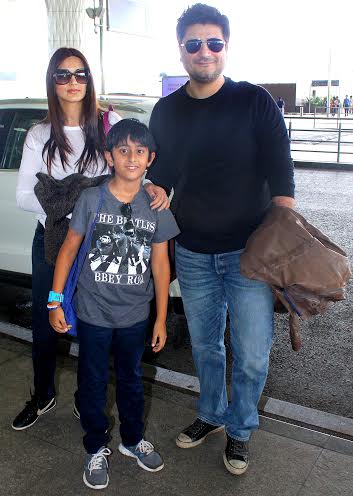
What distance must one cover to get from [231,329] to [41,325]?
3.41 feet

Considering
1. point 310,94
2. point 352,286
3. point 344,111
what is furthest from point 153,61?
point 310,94

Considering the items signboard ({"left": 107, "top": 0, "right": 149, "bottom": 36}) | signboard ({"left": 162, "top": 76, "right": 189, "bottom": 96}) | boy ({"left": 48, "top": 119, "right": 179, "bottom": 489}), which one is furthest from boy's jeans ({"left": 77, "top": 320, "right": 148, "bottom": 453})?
signboard ({"left": 107, "top": 0, "right": 149, "bottom": 36})

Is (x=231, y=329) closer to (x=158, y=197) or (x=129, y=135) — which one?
(x=158, y=197)

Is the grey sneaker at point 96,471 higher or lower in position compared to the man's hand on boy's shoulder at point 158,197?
lower

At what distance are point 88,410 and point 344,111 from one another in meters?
45.3

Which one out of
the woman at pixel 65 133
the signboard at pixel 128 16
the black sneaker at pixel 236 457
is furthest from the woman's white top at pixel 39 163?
the signboard at pixel 128 16

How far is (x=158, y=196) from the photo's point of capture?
2.55 meters

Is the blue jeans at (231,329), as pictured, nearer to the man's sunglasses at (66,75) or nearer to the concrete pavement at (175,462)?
the concrete pavement at (175,462)

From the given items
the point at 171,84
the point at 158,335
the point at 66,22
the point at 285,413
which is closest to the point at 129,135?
the point at 158,335

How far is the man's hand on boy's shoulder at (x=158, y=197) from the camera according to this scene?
2545 millimetres

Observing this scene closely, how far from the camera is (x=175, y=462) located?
2.88 meters

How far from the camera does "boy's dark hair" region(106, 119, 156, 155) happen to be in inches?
96.5

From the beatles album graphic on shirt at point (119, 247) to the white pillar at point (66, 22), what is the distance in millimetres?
12886

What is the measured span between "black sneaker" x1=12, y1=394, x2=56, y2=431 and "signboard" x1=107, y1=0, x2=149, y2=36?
41.3ft
